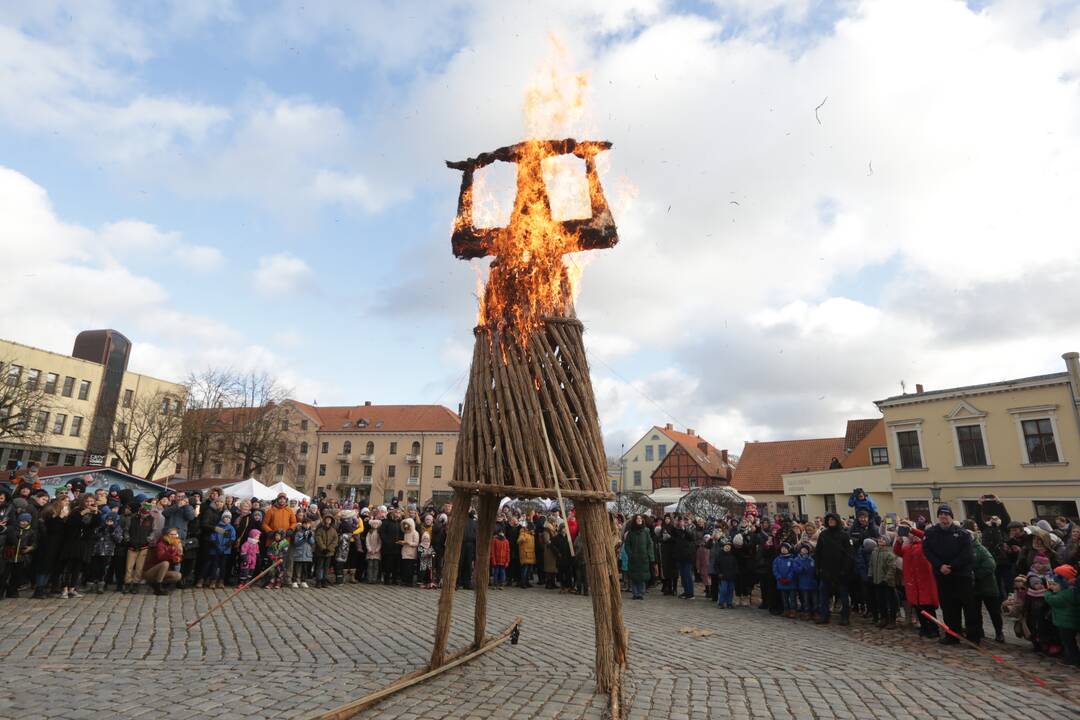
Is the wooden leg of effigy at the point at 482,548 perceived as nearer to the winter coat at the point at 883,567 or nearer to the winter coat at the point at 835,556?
the winter coat at the point at 835,556

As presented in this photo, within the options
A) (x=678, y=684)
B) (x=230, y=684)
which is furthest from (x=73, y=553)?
(x=678, y=684)

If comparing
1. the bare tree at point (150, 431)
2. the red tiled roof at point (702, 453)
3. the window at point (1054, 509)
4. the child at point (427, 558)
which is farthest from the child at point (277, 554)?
the red tiled roof at point (702, 453)

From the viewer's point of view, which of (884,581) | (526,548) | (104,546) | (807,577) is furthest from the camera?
(526,548)

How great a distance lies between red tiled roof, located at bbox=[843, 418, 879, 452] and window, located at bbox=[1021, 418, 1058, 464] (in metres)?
16.7

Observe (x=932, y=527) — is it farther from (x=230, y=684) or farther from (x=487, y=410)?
(x=230, y=684)

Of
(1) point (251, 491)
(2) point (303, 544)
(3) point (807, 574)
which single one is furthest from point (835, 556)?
(1) point (251, 491)

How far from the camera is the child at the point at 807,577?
36.1ft

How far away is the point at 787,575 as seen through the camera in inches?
445

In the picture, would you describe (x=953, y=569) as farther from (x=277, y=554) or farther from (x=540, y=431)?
(x=277, y=554)

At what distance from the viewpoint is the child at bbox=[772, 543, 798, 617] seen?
11.3 metres

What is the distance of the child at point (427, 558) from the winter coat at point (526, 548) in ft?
7.31

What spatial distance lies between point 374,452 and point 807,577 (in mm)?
63763

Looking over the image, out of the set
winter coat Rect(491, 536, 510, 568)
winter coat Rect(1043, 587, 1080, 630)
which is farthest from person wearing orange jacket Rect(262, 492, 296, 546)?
winter coat Rect(1043, 587, 1080, 630)

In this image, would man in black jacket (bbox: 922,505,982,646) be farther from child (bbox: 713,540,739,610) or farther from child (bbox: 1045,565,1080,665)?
child (bbox: 713,540,739,610)
